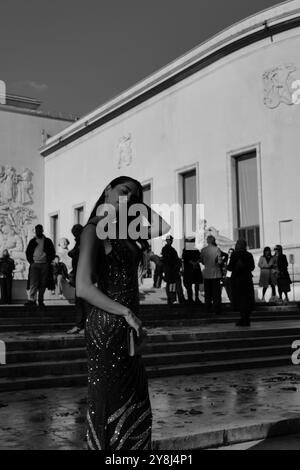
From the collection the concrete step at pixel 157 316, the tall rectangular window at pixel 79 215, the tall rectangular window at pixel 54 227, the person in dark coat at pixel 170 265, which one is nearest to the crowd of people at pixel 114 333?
the concrete step at pixel 157 316

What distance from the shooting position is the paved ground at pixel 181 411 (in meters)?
4.21

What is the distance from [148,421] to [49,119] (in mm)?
34771

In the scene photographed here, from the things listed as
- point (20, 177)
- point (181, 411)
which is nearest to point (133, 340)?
point (181, 411)

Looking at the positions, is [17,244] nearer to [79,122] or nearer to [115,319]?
[79,122]

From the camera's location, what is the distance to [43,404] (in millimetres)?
5570

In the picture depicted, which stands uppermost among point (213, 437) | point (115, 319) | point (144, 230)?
point (144, 230)

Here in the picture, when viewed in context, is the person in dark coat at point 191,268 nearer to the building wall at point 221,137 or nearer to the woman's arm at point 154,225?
the building wall at point 221,137

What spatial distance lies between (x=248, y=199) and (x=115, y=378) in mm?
19482

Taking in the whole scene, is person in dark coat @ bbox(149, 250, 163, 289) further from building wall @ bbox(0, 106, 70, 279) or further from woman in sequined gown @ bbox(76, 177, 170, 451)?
woman in sequined gown @ bbox(76, 177, 170, 451)

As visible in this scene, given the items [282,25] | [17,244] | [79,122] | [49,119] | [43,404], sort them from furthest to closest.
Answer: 1. [49,119]
2. [17,244]
3. [79,122]
4. [282,25]
5. [43,404]

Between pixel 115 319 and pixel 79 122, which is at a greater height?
pixel 79 122

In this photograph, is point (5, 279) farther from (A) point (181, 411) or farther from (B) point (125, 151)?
(B) point (125, 151)

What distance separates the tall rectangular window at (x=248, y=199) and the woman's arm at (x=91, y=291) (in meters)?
18.7
